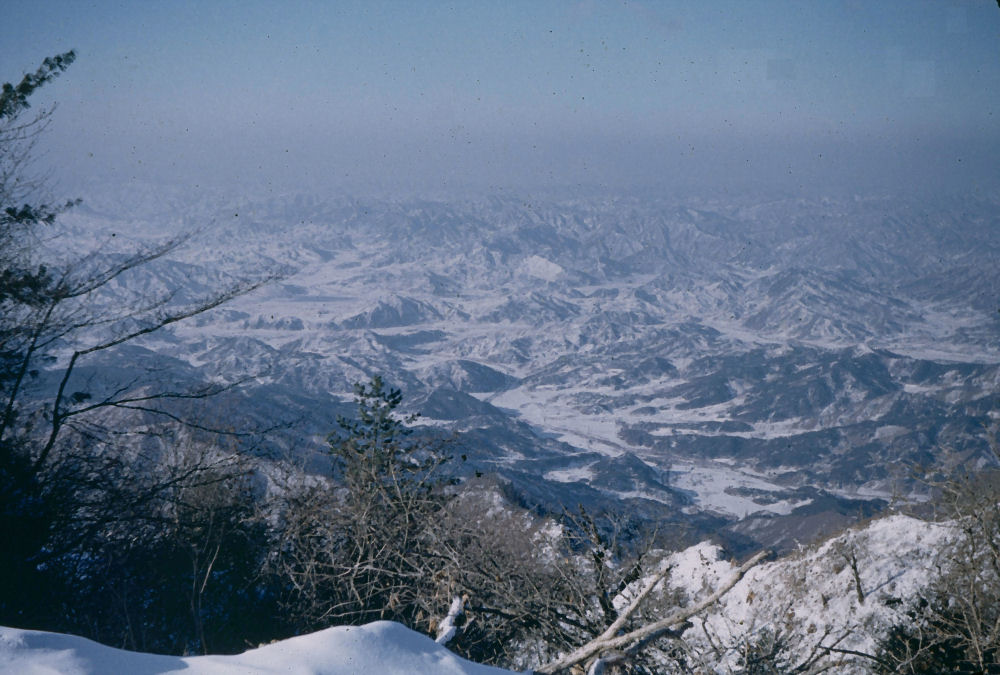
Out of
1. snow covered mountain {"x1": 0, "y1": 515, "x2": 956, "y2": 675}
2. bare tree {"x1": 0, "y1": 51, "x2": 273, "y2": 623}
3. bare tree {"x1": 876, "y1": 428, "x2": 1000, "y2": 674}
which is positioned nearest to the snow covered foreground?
snow covered mountain {"x1": 0, "y1": 515, "x2": 956, "y2": 675}

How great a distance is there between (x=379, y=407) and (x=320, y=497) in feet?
27.3

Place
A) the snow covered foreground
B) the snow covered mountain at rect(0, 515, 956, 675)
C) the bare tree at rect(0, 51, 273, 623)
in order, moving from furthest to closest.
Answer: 1. the bare tree at rect(0, 51, 273, 623)
2. the snow covered mountain at rect(0, 515, 956, 675)
3. the snow covered foreground

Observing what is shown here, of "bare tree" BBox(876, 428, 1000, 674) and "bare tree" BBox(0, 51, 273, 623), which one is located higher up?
"bare tree" BBox(0, 51, 273, 623)

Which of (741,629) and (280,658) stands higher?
(280,658)

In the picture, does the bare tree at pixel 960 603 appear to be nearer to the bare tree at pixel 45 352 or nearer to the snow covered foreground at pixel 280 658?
the snow covered foreground at pixel 280 658

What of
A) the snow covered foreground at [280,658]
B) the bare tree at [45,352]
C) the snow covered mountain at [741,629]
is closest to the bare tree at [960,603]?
the snow covered mountain at [741,629]

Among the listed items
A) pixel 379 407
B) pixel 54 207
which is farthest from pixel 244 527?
pixel 379 407

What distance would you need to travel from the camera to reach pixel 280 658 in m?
2.63

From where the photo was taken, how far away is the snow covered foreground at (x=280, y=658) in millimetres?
2410

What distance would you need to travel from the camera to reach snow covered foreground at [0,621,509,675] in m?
2.41

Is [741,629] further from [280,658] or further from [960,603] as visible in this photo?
[280,658]

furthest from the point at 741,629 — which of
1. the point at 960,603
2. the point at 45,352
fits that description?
the point at 45,352

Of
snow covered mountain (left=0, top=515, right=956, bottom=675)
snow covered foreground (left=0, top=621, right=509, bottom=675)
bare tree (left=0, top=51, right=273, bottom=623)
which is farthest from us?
bare tree (left=0, top=51, right=273, bottom=623)

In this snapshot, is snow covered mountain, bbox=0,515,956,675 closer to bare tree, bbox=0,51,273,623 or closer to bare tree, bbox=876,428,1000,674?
bare tree, bbox=876,428,1000,674
